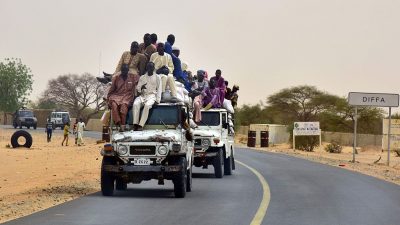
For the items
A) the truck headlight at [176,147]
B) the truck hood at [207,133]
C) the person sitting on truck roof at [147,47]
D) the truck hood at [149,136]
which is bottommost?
the truck headlight at [176,147]

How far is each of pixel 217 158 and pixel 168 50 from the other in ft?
14.9

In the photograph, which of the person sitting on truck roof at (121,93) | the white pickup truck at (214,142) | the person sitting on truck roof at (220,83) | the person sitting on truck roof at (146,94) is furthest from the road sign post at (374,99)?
the person sitting on truck roof at (121,93)

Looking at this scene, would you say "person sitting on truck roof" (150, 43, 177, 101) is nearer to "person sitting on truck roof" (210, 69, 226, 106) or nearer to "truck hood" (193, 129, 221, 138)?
"truck hood" (193, 129, 221, 138)

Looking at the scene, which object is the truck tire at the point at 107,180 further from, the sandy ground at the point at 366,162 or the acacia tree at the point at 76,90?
the acacia tree at the point at 76,90

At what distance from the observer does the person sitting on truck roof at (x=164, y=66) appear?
64.4ft

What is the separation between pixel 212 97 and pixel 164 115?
8.43 m

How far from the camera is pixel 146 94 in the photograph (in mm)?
19266

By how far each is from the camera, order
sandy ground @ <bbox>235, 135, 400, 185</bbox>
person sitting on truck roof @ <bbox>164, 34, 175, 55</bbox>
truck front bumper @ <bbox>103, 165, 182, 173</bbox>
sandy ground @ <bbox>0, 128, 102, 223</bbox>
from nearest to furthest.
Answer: sandy ground @ <bbox>0, 128, 102, 223</bbox> → truck front bumper @ <bbox>103, 165, 182, 173</bbox> → person sitting on truck roof @ <bbox>164, 34, 175, 55</bbox> → sandy ground @ <bbox>235, 135, 400, 185</bbox>

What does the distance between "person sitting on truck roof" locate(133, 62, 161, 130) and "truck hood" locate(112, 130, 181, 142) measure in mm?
553

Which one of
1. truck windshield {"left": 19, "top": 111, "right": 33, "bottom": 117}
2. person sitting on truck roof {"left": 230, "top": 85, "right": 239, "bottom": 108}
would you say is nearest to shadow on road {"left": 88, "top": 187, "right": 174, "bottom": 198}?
person sitting on truck roof {"left": 230, "top": 85, "right": 239, "bottom": 108}

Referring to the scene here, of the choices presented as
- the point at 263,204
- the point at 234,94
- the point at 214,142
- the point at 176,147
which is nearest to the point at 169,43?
the point at 214,142

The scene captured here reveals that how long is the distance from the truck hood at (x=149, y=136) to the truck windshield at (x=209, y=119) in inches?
324

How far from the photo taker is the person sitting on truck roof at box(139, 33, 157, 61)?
2102 cm

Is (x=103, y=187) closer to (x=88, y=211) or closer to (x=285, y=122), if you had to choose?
(x=88, y=211)
